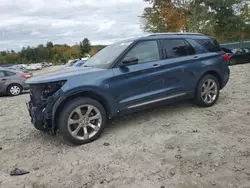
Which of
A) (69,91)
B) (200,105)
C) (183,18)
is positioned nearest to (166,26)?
(183,18)

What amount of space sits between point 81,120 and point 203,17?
27.0 meters

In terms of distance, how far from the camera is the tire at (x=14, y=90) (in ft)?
39.1

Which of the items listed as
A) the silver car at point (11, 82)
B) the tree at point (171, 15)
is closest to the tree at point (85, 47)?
the tree at point (171, 15)

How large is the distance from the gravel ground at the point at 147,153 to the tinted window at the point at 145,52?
1242mm

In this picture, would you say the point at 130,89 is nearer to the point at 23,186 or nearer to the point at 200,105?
the point at 200,105

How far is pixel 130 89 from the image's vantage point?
478 centimetres

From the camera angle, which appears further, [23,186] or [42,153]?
[42,153]

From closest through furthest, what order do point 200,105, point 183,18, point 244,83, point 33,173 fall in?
point 33,173 < point 200,105 < point 244,83 < point 183,18

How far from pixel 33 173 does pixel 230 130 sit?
3215 millimetres

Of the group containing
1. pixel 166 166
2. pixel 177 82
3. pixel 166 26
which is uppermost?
pixel 166 26

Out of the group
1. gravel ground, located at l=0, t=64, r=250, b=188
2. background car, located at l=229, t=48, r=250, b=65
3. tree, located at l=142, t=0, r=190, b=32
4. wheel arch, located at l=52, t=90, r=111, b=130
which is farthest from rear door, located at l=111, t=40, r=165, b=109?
tree, located at l=142, t=0, r=190, b=32

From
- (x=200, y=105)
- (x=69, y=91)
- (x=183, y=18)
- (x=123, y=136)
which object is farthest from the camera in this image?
(x=183, y=18)

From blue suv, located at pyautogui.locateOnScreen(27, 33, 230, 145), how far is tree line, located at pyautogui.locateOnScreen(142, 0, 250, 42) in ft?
76.4

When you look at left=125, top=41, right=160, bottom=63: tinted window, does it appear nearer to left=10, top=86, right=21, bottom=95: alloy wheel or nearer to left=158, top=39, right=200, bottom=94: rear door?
left=158, top=39, right=200, bottom=94: rear door
